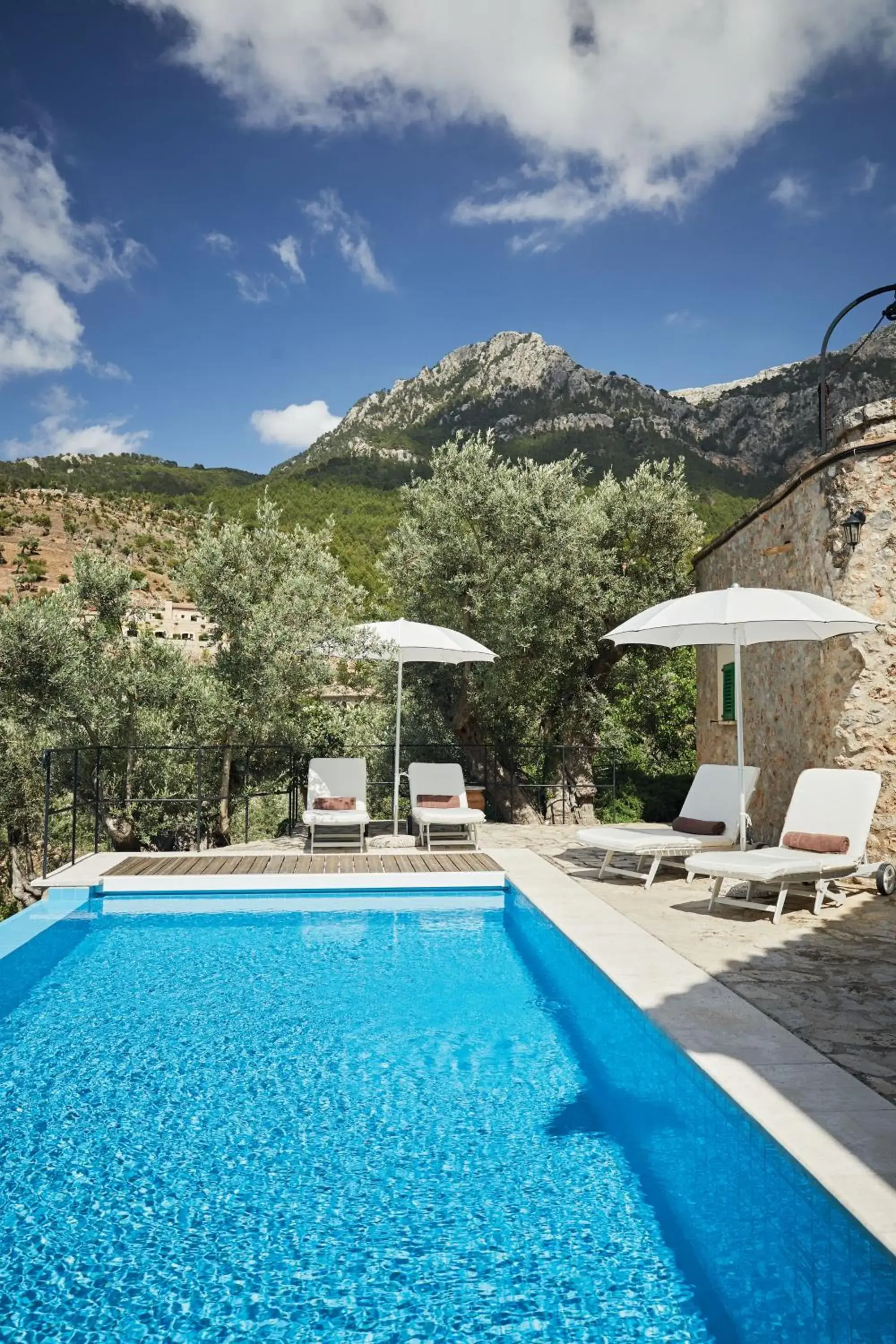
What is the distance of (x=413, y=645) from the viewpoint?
8938 mm

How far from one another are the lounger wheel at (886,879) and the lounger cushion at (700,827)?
4.14ft

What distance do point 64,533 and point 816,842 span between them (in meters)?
49.0

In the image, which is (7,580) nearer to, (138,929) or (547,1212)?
(138,929)

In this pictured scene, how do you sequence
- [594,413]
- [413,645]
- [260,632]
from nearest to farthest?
[413,645] → [260,632] → [594,413]

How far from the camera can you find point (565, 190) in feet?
67.2

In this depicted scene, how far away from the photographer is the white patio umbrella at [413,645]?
9117 millimetres

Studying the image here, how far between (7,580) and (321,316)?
23.8m

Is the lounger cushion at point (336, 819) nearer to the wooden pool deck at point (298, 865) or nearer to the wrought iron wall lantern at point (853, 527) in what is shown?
the wooden pool deck at point (298, 865)

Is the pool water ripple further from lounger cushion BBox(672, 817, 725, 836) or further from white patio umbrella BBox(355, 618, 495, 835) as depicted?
white patio umbrella BBox(355, 618, 495, 835)

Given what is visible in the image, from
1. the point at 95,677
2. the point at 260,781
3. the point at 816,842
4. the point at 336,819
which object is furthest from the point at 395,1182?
the point at 260,781

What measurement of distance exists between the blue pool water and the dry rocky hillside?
3279cm

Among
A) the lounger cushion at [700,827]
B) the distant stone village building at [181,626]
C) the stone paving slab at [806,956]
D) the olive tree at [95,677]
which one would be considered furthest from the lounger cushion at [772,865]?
the distant stone village building at [181,626]

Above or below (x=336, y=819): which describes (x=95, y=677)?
above

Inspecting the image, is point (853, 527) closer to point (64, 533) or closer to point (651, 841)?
point (651, 841)
